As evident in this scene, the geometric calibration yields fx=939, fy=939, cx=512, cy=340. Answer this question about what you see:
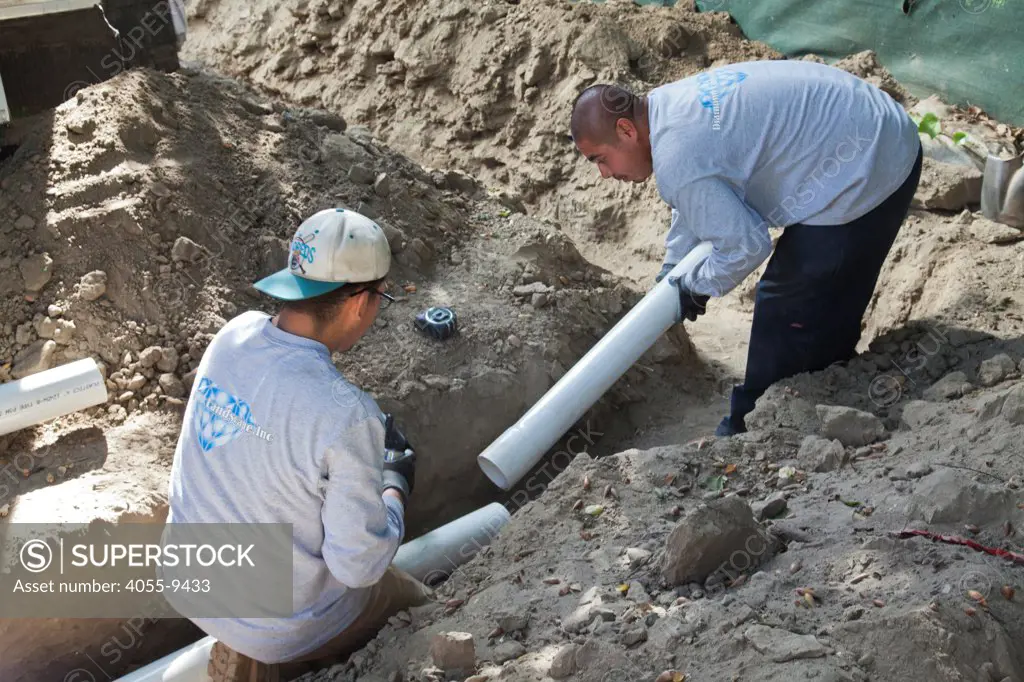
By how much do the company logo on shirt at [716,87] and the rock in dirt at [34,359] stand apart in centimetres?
306

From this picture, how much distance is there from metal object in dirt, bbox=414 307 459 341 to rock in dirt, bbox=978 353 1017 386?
8.10ft

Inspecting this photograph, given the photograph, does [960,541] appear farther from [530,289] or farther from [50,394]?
[50,394]

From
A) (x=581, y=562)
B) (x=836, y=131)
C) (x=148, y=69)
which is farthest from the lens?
(x=148, y=69)

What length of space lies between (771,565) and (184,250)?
317 cm

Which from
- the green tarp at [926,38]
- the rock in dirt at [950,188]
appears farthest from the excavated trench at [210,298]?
the green tarp at [926,38]

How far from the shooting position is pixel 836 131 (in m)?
3.74

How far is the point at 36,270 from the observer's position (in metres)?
4.40

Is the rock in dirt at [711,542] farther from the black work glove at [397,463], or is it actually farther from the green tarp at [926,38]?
the green tarp at [926,38]

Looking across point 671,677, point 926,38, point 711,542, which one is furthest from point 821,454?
point 926,38

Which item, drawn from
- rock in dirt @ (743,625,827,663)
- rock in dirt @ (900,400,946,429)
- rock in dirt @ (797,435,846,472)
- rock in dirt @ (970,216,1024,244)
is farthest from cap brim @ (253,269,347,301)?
rock in dirt @ (970,216,1024,244)

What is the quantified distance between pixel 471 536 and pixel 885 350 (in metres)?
2.12

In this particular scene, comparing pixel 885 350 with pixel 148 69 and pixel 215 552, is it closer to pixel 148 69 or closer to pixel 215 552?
pixel 215 552

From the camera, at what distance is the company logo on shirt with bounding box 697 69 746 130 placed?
368 centimetres

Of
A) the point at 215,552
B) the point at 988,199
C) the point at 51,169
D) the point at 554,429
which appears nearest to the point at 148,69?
the point at 51,169
